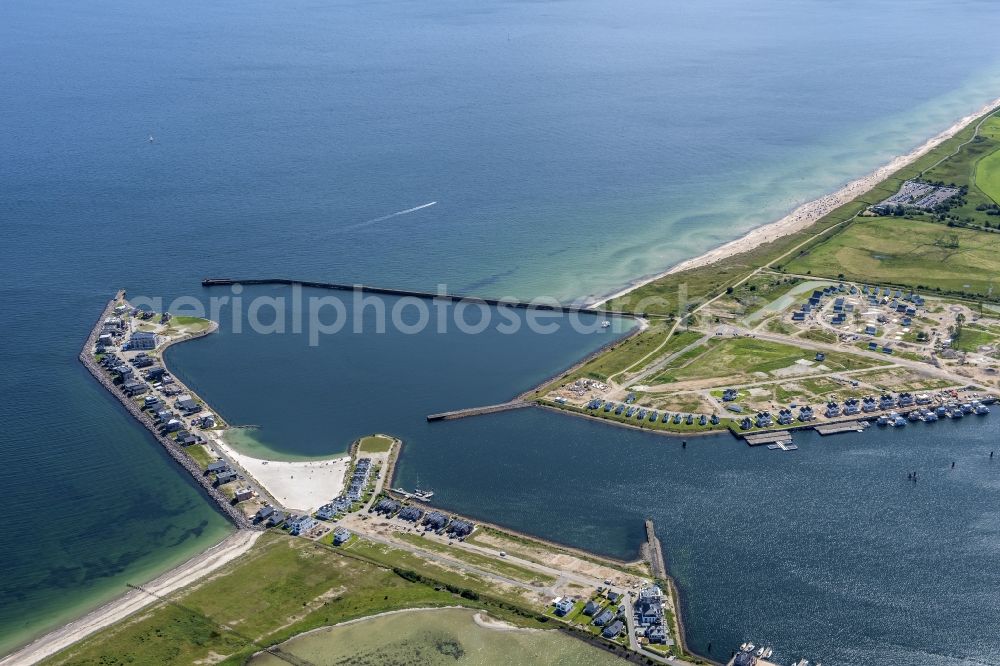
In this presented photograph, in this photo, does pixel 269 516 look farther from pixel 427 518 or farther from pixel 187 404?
pixel 187 404

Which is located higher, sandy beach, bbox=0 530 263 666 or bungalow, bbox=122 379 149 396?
bungalow, bbox=122 379 149 396

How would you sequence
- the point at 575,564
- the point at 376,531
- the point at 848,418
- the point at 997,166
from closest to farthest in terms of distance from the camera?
the point at 575,564 → the point at 376,531 → the point at 848,418 → the point at 997,166

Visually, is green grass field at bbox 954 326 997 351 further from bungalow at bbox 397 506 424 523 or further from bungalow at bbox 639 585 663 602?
bungalow at bbox 397 506 424 523

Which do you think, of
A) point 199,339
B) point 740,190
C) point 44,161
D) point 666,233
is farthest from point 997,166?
point 44,161

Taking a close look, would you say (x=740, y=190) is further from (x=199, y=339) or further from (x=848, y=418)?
(x=199, y=339)

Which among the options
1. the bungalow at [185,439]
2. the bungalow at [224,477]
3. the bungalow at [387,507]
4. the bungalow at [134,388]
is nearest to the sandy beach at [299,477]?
the bungalow at [224,477]

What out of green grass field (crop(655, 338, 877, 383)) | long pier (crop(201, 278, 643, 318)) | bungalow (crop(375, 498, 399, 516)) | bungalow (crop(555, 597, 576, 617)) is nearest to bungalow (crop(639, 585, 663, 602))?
bungalow (crop(555, 597, 576, 617))

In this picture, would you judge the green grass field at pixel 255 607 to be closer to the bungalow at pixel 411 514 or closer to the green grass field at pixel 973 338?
the bungalow at pixel 411 514
